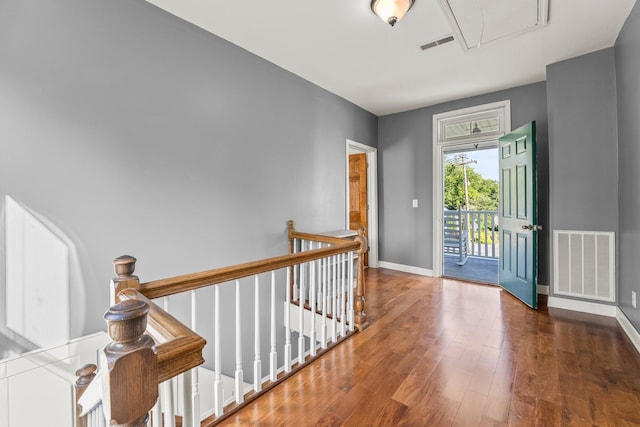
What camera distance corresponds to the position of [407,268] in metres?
4.81

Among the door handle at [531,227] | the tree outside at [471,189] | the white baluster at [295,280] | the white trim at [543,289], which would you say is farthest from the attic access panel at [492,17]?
the tree outside at [471,189]

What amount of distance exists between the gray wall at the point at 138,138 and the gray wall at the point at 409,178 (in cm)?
229

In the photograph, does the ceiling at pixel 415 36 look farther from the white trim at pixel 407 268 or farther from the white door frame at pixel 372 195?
the white trim at pixel 407 268

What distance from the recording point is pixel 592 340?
2.44 meters

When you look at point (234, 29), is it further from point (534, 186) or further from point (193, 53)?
point (534, 186)

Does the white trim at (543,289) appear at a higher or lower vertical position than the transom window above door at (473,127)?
lower

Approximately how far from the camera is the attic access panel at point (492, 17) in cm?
219

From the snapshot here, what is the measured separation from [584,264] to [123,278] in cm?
405

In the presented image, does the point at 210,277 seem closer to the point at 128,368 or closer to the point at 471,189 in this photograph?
the point at 128,368

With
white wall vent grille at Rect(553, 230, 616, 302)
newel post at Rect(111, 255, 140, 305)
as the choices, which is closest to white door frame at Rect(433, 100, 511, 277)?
white wall vent grille at Rect(553, 230, 616, 302)

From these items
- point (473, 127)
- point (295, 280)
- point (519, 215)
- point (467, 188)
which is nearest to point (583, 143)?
point (519, 215)

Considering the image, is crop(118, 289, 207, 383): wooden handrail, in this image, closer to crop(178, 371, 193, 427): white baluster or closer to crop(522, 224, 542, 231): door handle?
crop(178, 371, 193, 427): white baluster

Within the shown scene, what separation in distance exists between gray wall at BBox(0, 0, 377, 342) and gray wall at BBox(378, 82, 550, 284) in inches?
90.1

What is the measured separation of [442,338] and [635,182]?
1994 millimetres
